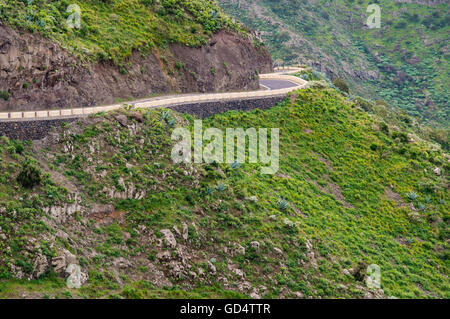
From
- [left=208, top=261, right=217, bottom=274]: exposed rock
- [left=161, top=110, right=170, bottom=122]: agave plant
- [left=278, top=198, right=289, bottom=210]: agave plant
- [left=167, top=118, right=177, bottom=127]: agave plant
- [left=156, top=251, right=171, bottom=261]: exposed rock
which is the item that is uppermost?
[left=161, top=110, right=170, bottom=122]: agave plant

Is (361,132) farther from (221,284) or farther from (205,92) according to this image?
(221,284)

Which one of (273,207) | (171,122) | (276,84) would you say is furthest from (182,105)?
(276,84)

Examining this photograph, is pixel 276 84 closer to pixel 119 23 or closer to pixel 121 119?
pixel 119 23

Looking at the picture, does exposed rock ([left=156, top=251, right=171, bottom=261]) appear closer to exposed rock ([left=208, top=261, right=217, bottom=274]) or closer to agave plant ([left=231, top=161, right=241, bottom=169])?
exposed rock ([left=208, top=261, right=217, bottom=274])

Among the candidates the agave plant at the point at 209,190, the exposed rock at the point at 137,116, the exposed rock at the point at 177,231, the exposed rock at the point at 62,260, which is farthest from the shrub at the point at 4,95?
the agave plant at the point at 209,190

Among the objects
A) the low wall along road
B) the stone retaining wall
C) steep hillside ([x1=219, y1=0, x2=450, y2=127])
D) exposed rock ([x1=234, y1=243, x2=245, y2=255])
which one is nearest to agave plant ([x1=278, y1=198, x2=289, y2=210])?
exposed rock ([x1=234, y1=243, x2=245, y2=255])

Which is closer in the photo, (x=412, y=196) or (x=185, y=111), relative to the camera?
(x=185, y=111)

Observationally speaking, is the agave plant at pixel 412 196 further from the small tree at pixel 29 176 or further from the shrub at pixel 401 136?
the small tree at pixel 29 176

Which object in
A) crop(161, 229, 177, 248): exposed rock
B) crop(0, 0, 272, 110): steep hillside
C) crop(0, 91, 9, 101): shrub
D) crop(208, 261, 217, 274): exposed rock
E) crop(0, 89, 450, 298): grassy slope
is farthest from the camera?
crop(0, 0, 272, 110): steep hillside
